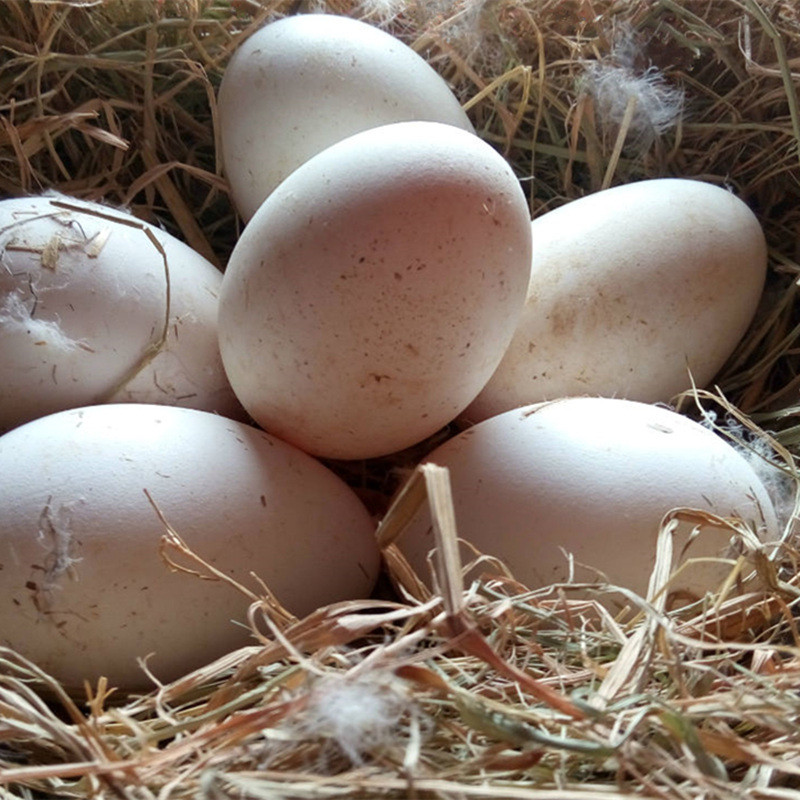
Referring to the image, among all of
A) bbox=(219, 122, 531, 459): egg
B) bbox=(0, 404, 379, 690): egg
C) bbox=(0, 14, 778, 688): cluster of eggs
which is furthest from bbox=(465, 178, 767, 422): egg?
bbox=(0, 404, 379, 690): egg

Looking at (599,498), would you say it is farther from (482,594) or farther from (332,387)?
(332,387)

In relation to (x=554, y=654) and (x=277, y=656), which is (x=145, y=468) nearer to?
(x=277, y=656)

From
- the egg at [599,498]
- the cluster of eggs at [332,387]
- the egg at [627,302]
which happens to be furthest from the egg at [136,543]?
the egg at [627,302]

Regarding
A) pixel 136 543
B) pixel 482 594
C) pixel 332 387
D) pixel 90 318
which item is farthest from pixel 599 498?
pixel 90 318

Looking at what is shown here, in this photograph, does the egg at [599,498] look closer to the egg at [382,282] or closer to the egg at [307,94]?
the egg at [382,282]

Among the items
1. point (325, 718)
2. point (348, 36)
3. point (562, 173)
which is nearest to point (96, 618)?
point (325, 718)

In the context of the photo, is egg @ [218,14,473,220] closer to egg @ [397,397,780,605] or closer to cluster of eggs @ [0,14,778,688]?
cluster of eggs @ [0,14,778,688]
